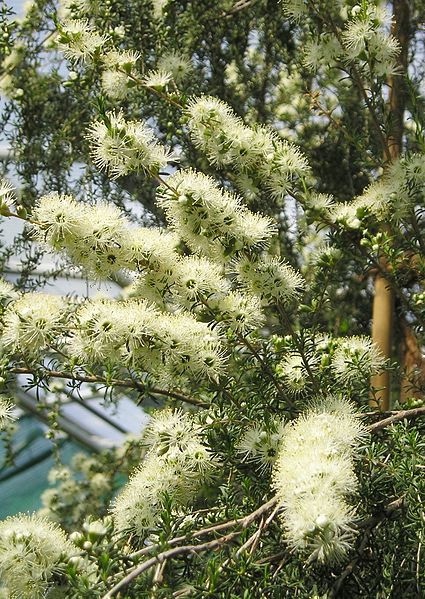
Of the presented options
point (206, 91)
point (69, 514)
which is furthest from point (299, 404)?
point (69, 514)

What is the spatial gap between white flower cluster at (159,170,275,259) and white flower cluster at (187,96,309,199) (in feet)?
0.42

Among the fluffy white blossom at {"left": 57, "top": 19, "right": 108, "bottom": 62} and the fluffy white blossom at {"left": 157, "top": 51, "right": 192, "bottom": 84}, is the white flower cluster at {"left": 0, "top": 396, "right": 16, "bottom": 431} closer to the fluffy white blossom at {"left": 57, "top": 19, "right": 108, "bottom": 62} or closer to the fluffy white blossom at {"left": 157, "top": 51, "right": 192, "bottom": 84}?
the fluffy white blossom at {"left": 57, "top": 19, "right": 108, "bottom": 62}

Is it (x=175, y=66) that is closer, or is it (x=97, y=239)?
(x=97, y=239)

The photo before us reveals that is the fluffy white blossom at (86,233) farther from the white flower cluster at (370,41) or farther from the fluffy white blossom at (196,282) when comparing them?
the white flower cluster at (370,41)

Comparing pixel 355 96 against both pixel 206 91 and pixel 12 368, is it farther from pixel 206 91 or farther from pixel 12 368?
pixel 12 368

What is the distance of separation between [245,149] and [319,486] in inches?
31.2

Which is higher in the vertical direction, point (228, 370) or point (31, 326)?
point (228, 370)

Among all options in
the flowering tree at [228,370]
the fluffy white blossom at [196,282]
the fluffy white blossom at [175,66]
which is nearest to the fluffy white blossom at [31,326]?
the flowering tree at [228,370]

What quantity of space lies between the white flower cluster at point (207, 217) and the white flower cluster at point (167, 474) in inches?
13.4

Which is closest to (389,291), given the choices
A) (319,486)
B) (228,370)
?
(228,370)

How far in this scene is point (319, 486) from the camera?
1193 millimetres

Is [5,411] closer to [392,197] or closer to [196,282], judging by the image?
[196,282]

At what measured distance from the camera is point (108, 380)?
1512 mm

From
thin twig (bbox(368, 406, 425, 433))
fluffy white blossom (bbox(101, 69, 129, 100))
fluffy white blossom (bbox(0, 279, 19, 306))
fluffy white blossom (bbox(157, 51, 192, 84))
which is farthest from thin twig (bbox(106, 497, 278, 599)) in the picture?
fluffy white blossom (bbox(157, 51, 192, 84))
